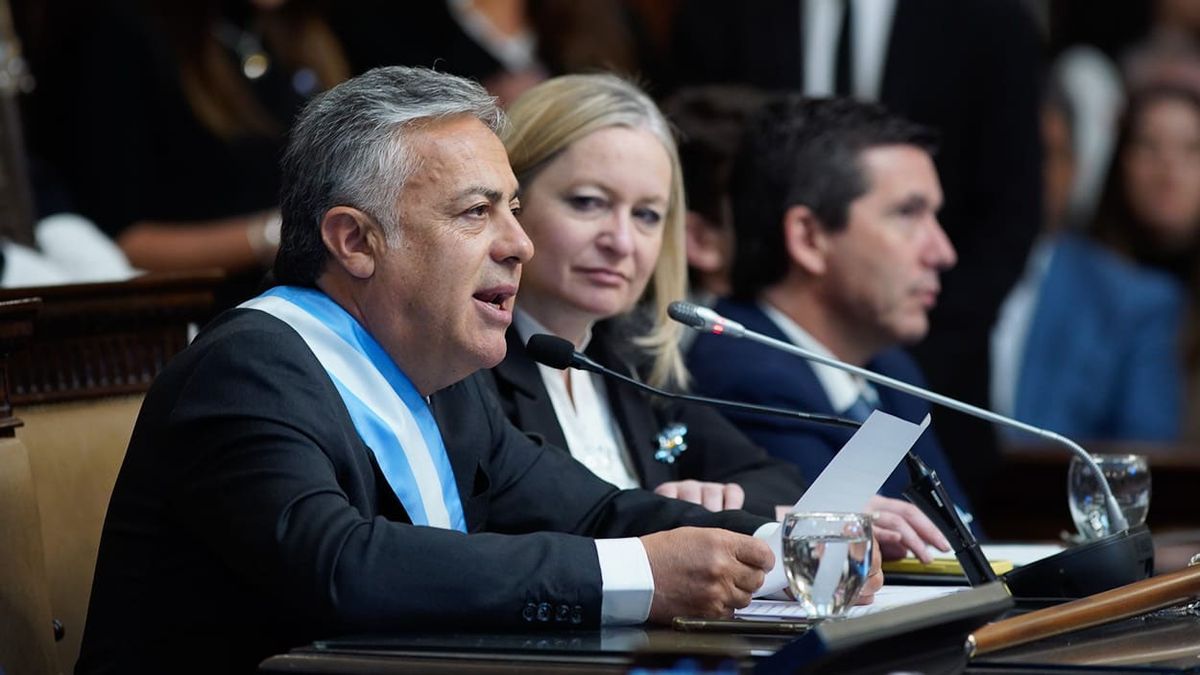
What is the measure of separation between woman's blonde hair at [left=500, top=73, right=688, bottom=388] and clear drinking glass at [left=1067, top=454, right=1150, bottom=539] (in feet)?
2.48

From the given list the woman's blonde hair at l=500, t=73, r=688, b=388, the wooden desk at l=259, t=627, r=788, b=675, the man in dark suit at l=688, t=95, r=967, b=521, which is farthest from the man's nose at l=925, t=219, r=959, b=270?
the wooden desk at l=259, t=627, r=788, b=675

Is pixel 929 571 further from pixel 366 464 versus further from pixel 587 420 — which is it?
pixel 366 464

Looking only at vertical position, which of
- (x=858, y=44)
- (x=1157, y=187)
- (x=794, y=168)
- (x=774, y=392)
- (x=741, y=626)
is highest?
(x=1157, y=187)

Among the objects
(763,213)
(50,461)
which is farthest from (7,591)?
Result: (763,213)

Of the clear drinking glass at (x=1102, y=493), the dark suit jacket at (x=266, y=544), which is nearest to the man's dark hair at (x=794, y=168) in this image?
the clear drinking glass at (x=1102, y=493)

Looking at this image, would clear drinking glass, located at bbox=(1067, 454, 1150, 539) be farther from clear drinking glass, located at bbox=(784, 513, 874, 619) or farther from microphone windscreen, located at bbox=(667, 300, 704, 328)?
clear drinking glass, located at bbox=(784, 513, 874, 619)

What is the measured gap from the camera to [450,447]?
273 cm

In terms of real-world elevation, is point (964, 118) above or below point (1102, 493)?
above

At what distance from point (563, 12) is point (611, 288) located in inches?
80.9

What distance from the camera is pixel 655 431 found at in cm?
350

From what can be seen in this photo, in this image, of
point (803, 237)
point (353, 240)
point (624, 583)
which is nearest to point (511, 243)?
point (353, 240)

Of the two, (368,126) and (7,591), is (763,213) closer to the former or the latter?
(368,126)

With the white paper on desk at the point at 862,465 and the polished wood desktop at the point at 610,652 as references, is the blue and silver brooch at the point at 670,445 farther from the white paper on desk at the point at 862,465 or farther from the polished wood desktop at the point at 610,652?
the polished wood desktop at the point at 610,652

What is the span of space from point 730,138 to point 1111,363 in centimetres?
258
